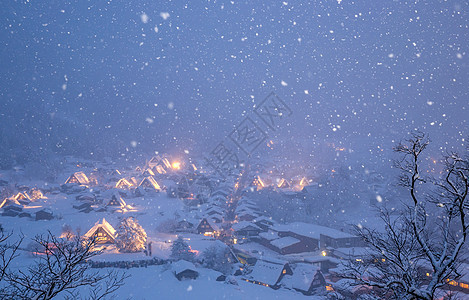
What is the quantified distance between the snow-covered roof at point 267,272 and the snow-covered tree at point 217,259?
2.02 m

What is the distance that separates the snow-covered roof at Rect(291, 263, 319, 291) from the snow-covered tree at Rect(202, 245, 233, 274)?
5069mm

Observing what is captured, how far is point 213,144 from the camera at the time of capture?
89.6 metres

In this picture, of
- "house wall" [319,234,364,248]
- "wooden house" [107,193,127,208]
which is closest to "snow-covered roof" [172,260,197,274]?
"house wall" [319,234,364,248]

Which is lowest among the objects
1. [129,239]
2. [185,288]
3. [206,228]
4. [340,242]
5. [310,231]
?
[185,288]

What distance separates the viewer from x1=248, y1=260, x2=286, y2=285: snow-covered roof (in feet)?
59.5

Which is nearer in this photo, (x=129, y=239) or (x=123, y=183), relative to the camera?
(x=129, y=239)

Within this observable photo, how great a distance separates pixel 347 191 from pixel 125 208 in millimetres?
34269

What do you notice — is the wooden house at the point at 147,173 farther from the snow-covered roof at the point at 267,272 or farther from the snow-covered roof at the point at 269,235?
the snow-covered roof at the point at 267,272

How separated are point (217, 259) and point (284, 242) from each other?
8771 millimetres

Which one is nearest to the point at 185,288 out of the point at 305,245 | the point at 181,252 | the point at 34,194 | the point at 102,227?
the point at 181,252

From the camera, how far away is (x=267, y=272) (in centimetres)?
1884

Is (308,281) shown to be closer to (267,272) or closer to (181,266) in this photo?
(267,272)

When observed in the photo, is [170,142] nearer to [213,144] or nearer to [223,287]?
[213,144]

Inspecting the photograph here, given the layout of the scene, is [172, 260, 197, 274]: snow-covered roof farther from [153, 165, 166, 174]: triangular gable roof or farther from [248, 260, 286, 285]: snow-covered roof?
[153, 165, 166, 174]: triangular gable roof
